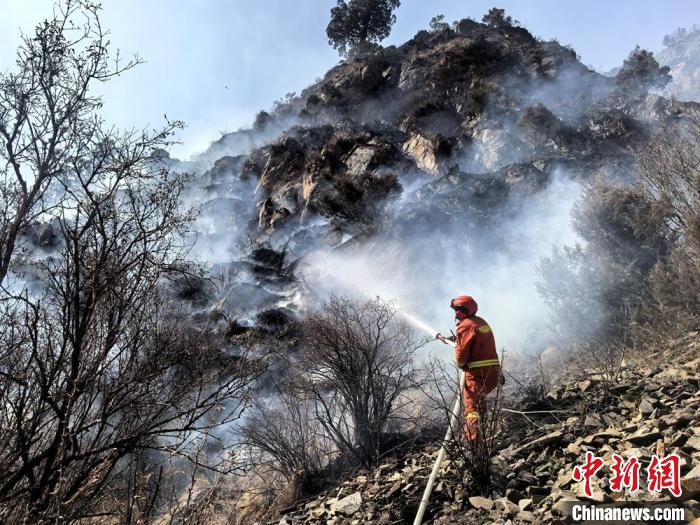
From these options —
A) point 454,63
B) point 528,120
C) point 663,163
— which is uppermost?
point 454,63

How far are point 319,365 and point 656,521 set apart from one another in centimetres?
589

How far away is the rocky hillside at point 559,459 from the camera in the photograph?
3170 millimetres

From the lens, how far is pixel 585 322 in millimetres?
9234

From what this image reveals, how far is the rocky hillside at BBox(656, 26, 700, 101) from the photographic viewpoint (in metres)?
86.1

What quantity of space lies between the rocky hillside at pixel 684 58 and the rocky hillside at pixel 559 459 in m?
96.6

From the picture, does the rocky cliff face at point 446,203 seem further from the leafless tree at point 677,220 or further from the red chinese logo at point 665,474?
the leafless tree at point 677,220

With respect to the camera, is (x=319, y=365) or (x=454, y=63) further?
(x=454, y=63)

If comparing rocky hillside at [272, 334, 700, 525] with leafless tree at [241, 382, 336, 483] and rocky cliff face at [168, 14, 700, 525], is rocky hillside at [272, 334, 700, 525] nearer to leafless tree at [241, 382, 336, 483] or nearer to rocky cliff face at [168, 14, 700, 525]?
rocky cliff face at [168, 14, 700, 525]

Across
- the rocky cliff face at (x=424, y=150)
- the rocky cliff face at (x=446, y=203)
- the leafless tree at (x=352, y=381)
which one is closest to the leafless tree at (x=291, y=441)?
the leafless tree at (x=352, y=381)

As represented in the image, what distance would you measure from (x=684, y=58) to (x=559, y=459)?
13370 centimetres

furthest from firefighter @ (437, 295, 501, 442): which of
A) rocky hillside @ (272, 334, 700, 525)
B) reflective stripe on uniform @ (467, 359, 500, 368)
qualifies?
rocky hillside @ (272, 334, 700, 525)

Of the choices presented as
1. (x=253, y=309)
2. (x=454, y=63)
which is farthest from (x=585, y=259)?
(x=454, y=63)

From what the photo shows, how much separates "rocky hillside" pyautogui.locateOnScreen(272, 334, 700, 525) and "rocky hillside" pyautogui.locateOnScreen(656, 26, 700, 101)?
96557 mm

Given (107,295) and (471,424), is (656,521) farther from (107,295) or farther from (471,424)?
(107,295)
